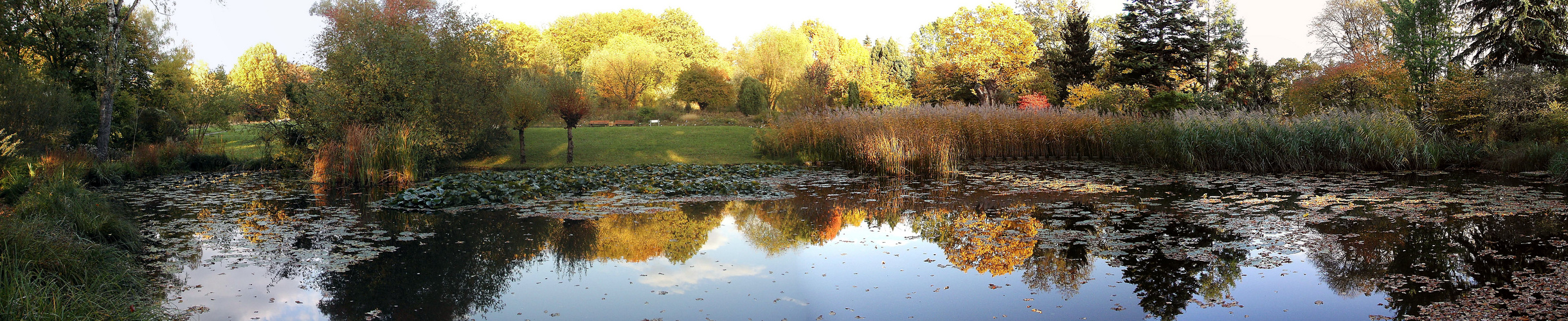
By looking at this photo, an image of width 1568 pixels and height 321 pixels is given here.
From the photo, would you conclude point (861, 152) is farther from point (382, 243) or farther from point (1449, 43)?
point (1449, 43)

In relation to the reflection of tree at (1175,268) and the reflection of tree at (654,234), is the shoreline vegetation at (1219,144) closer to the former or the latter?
the reflection of tree at (654,234)

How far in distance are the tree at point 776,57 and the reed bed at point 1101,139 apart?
1958 cm

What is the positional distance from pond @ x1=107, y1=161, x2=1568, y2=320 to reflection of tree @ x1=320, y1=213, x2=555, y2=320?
0.02m

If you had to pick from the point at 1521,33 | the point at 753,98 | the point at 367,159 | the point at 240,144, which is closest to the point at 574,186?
the point at 367,159

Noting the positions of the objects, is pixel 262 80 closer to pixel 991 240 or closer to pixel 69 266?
pixel 69 266

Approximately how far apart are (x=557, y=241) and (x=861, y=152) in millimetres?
8206

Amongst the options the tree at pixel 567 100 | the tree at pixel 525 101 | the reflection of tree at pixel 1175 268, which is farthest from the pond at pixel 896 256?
the tree at pixel 567 100

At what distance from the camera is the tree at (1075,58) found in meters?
31.3

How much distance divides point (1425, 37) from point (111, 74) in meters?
37.3

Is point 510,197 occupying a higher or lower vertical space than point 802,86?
lower

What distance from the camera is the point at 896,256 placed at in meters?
5.99

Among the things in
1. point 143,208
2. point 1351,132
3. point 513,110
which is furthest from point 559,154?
point 1351,132

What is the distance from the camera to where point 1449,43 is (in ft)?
85.6

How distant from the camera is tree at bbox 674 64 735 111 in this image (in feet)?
114
